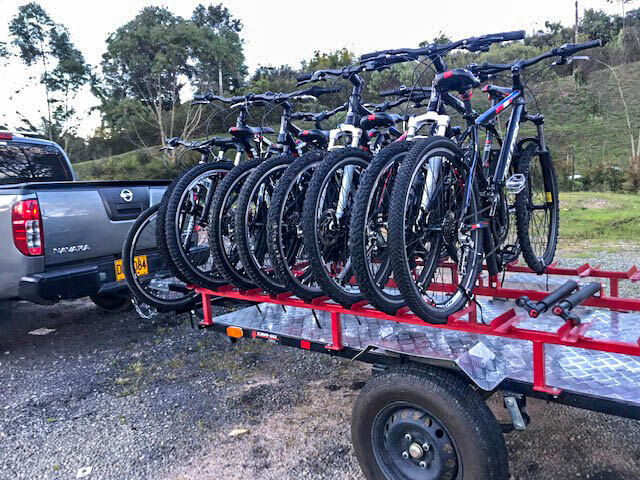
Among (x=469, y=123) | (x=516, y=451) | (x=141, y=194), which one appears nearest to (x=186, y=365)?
(x=141, y=194)

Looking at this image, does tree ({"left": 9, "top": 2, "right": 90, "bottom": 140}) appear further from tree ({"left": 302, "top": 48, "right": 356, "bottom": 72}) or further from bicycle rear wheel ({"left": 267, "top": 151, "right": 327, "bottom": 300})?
bicycle rear wheel ({"left": 267, "top": 151, "right": 327, "bottom": 300})

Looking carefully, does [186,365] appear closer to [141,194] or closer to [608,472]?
[141,194]

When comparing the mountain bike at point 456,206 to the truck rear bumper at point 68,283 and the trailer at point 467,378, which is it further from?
the truck rear bumper at point 68,283

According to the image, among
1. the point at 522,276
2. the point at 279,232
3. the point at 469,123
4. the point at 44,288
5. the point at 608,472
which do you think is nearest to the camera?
the point at 608,472

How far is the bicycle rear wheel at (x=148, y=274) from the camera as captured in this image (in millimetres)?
3941

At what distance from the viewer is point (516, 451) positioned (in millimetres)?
2871

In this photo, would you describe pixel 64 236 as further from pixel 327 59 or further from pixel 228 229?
pixel 327 59

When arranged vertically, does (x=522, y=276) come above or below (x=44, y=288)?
below

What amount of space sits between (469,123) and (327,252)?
1.37 m

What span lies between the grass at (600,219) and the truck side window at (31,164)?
8409 millimetres

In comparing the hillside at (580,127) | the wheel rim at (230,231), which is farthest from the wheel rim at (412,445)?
the hillside at (580,127)

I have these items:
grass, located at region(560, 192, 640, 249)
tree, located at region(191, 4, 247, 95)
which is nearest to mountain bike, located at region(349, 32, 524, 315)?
grass, located at region(560, 192, 640, 249)

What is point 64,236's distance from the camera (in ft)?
14.0

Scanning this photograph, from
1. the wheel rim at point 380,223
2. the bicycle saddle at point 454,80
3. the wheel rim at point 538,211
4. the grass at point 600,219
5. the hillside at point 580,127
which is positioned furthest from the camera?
the hillside at point 580,127
